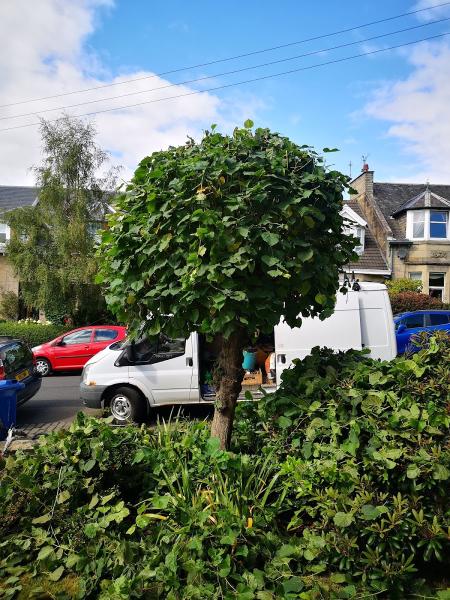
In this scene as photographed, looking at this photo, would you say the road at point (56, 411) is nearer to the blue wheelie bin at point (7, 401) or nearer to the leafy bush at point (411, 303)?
the blue wheelie bin at point (7, 401)

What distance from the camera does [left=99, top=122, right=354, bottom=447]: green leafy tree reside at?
3.22 metres

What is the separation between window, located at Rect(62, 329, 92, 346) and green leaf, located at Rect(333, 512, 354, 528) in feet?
43.9

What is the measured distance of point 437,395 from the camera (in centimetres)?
321

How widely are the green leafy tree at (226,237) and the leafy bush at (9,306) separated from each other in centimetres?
2109

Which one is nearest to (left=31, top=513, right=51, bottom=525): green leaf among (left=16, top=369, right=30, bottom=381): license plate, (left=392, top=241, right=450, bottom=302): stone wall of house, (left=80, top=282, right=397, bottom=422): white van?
(left=80, top=282, right=397, bottom=422): white van

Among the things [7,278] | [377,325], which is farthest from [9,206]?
[377,325]

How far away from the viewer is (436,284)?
86.5ft

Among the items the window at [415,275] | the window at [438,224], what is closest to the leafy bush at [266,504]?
Result: the window at [415,275]

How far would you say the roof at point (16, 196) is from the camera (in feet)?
93.2

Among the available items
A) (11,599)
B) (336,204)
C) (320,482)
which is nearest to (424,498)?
(320,482)

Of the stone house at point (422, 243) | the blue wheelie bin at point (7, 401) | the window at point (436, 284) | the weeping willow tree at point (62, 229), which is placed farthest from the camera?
the window at point (436, 284)

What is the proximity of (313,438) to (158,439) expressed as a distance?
1.39 m

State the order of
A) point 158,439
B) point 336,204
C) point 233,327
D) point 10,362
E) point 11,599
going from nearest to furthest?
point 11,599, point 233,327, point 336,204, point 158,439, point 10,362

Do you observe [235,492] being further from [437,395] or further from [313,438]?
[437,395]
